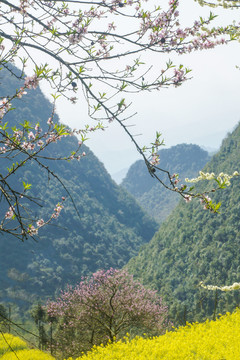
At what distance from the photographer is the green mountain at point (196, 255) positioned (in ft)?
227

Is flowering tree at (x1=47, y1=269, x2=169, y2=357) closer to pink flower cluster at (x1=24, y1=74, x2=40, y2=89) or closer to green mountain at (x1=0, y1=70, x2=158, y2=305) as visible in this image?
pink flower cluster at (x1=24, y1=74, x2=40, y2=89)

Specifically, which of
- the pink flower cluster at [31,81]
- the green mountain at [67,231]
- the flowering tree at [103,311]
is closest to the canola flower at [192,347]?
the pink flower cluster at [31,81]

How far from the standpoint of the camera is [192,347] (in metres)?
8.59

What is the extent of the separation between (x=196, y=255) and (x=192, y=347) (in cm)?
7563

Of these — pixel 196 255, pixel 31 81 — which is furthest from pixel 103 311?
pixel 196 255

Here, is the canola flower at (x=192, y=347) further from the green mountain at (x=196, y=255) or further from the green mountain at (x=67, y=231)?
the green mountain at (x=67, y=231)

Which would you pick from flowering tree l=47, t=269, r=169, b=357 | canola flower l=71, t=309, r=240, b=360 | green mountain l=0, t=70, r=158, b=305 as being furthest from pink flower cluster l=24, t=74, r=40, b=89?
green mountain l=0, t=70, r=158, b=305

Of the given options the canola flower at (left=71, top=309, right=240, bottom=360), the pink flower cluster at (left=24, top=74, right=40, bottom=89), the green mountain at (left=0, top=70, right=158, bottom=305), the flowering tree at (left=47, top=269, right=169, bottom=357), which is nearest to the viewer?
the pink flower cluster at (left=24, top=74, right=40, bottom=89)

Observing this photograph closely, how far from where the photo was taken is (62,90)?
3.69 metres

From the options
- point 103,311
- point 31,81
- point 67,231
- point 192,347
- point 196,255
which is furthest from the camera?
point 67,231

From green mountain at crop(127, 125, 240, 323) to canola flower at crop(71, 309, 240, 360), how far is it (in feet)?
173

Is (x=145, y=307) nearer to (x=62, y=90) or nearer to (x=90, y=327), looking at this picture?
(x=90, y=327)

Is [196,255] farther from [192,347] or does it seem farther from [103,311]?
[192,347]

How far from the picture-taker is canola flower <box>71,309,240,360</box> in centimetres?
798
